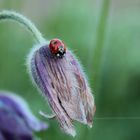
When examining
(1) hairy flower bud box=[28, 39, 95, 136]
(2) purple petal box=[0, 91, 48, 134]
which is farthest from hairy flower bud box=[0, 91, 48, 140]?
(1) hairy flower bud box=[28, 39, 95, 136]

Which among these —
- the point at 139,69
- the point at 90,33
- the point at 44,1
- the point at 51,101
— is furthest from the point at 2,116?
the point at 44,1

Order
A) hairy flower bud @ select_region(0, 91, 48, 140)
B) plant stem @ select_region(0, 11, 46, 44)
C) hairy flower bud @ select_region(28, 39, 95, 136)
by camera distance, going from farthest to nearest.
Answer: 1. hairy flower bud @ select_region(0, 91, 48, 140)
2. plant stem @ select_region(0, 11, 46, 44)
3. hairy flower bud @ select_region(28, 39, 95, 136)

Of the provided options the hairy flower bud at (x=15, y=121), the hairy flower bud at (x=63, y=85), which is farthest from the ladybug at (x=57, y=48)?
the hairy flower bud at (x=15, y=121)

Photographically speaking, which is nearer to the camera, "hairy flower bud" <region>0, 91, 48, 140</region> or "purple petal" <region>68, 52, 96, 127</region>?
"purple petal" <region>68, 52, 96, 127</region>

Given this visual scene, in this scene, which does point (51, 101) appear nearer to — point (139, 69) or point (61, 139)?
point (61, 139)

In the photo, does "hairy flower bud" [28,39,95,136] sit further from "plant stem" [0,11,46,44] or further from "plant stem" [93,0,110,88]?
"plant stem" [93,0,110,88]

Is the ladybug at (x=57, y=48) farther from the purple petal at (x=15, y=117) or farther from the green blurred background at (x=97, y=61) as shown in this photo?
the green blurred background at (x=97, y=61)

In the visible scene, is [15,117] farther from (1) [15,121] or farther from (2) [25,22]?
(2) [25,22]

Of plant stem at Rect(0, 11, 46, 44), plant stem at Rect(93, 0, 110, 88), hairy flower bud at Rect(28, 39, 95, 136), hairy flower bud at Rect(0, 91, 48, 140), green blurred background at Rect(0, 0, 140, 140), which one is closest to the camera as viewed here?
hairy flower bud at Rect(28, 39, 95, 136)
